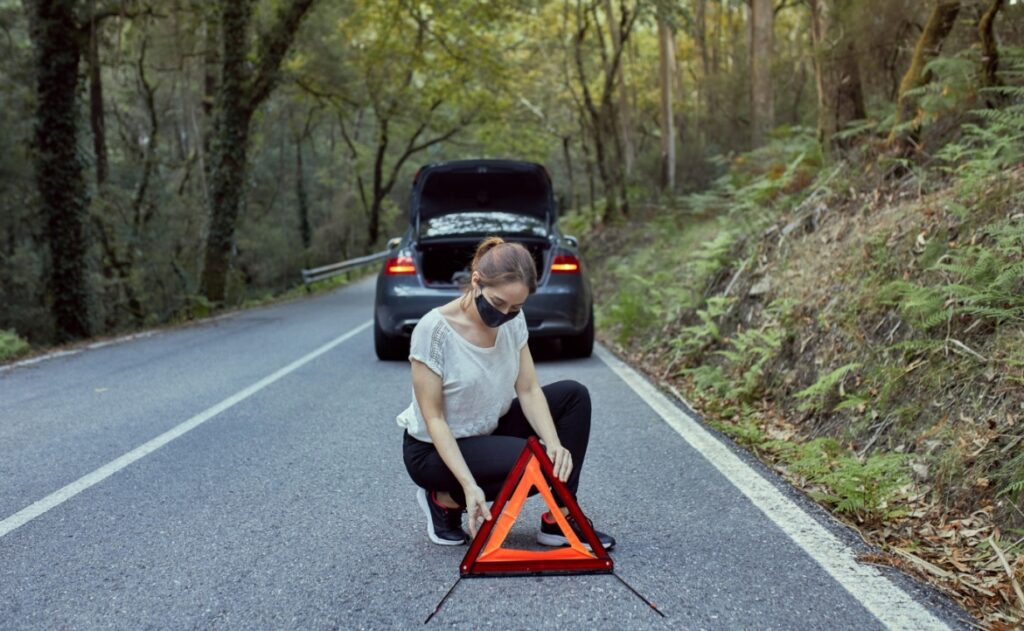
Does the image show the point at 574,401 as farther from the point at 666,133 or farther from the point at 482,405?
the point at 666,133

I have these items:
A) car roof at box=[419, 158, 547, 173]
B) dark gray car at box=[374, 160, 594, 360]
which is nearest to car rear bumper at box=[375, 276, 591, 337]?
dark gray car at box=[374, 160, 594, 360]

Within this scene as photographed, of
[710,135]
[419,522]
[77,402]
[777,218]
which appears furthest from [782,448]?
[710,135]

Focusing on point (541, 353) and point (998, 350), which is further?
point (541, 353)

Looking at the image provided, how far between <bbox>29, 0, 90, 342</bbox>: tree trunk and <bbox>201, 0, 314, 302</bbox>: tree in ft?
12.6

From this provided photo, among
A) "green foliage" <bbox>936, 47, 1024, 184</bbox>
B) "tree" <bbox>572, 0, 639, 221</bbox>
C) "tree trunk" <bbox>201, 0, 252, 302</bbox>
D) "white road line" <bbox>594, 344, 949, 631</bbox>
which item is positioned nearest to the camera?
"white road line" <bbox>594, 344, 949, 631</bbox>

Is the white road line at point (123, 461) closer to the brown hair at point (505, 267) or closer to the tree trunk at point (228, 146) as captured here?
the brown hair at point (505, 267)

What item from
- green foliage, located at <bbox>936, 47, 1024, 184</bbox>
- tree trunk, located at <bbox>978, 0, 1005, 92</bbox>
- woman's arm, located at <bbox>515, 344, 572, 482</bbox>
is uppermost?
tree trunk, located at <bbox>978, 0, 1005, 92</bbox>

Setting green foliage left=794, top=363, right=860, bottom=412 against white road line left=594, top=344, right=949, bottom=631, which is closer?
white road line left=594, top=344, right=949, bottom=631

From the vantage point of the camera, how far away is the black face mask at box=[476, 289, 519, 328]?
3.66 m

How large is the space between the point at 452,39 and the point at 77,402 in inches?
811

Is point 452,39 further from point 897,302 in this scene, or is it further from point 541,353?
point 897,302

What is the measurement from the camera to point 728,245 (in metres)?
10.4

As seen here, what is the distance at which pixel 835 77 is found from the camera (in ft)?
35.0

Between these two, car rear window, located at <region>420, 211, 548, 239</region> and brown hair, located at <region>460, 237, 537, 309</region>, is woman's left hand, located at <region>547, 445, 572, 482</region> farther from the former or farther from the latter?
car rear window, located at <region>420, 211, 548, 239</region>
